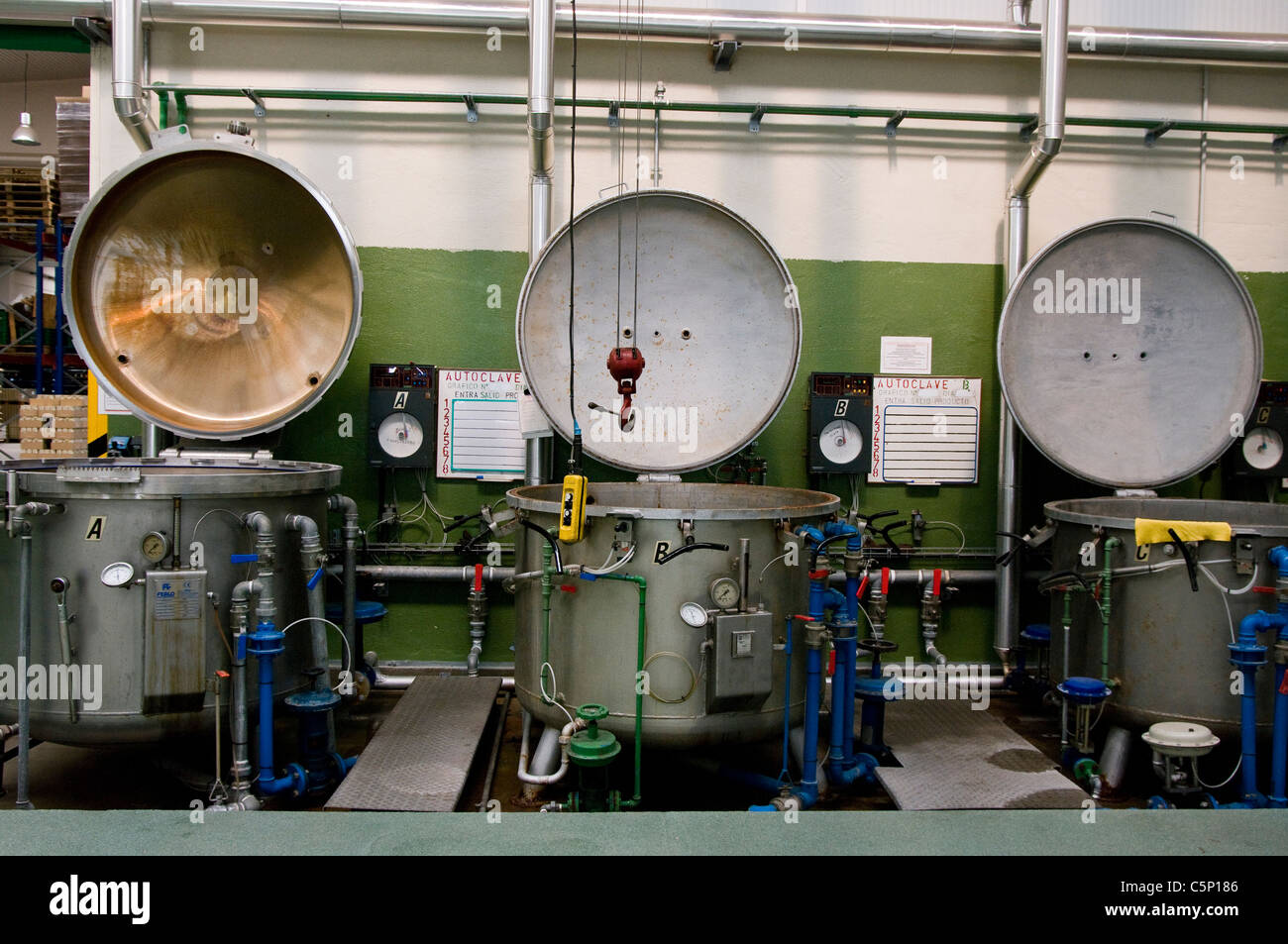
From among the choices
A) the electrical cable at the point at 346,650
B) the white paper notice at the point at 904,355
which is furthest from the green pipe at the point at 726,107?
the electrical cable at the point at 346,650

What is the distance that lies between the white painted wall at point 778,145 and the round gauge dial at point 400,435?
939mm

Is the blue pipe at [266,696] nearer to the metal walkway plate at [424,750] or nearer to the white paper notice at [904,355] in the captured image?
the metal walkway plate at [424,750]

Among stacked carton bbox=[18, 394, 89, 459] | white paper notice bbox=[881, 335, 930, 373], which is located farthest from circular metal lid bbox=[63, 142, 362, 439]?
white paper notice bbox=[881, 335, 930, 373]

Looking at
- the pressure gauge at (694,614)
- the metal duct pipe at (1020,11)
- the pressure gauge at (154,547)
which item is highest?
the metal duct pipe at (1020,11)

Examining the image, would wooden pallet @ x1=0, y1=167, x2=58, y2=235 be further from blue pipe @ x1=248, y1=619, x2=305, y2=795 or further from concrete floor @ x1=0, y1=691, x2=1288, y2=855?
concrete floor @ x1=0, y1=691, x2=1288, y2=855

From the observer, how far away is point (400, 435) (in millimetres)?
4270

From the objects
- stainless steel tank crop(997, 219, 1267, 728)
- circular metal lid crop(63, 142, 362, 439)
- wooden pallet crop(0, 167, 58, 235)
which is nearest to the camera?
circular metal lid crop(63, 142, 362, 439)

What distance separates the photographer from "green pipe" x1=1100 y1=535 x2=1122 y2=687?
321 centimetres

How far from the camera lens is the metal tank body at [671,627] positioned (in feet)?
9.31

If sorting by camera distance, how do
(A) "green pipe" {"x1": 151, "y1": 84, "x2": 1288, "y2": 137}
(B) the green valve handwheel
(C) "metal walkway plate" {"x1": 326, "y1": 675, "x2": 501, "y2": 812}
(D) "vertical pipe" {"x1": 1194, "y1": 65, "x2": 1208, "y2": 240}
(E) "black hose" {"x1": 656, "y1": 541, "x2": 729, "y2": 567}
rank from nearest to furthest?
(B) the green valve handwheel, (E) "black hose" {"x1": 656, "y1": 541, "x2": 729, "y2": 567}, (C) "metal walkway plate" {"x1": 326, "y1": 675, "x2": 501, "y2": 812}, (A) "green pipe" {"x1": 151, "y1": 84, "x2": 1288, "y2": 137}, (D) "vertical pipe" {"x1": 1194, "y1": 65, "x2": 1208, "y2": 240}

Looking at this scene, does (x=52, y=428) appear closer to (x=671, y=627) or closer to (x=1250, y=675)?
(x=671, y=627)

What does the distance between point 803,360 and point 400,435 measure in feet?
7.04

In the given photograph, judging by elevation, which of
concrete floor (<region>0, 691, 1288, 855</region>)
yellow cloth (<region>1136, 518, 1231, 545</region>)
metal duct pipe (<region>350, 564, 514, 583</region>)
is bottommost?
concrete floor (<region>0, 691, 1288, 855</region>)

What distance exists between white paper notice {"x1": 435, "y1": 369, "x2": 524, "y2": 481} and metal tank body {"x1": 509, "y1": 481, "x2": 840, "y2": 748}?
1.39m
